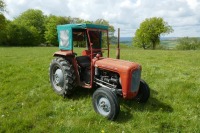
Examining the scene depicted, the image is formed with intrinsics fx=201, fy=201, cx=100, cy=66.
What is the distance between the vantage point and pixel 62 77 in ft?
20.3

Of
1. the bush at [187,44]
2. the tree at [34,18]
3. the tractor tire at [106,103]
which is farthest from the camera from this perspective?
the bush at [187,44]

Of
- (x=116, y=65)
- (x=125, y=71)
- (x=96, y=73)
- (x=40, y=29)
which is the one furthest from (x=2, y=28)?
(x=125, y=71)

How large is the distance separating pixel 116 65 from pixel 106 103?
3.26ft

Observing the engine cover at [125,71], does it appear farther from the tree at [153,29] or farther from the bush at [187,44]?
the bush at [187,44]

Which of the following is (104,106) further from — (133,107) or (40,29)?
(40,29)

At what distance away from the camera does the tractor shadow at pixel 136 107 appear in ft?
16.5

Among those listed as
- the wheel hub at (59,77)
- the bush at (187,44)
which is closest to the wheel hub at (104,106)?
the wheel hub at (59,77)

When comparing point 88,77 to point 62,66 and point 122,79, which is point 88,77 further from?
point 122,79

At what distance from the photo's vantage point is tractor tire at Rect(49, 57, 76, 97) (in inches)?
230

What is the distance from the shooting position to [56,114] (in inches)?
206

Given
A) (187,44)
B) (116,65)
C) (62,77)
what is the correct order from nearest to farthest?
1. (116,65)
2. (62,77)
3. (187,44)

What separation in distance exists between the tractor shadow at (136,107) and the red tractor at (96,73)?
22 centimetres

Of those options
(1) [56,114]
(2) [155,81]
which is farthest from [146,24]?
(1) [56,114]

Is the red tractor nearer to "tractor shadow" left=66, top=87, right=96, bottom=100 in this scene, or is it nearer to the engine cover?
the engine cover
